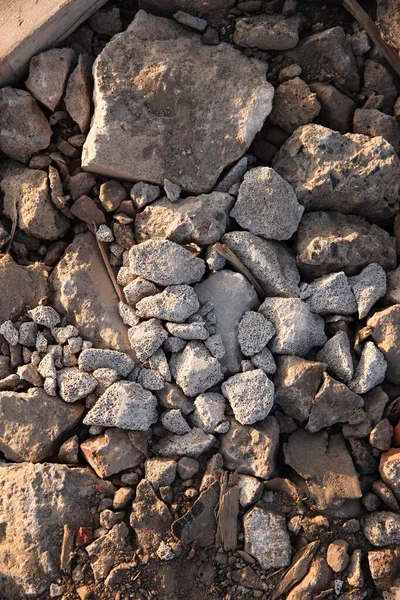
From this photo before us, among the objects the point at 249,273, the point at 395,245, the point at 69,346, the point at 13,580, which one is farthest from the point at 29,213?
the point at 395,245

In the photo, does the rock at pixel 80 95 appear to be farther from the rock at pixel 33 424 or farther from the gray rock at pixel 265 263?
the rock at pixel 33 424

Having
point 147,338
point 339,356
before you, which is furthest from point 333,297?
point 147,338

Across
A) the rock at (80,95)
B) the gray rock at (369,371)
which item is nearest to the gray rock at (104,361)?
the gray rock at (369,371)

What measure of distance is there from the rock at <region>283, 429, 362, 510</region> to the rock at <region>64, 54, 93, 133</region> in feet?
6.86

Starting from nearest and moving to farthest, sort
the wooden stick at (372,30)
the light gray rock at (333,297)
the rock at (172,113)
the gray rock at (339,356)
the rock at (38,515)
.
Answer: the rock at (38,515)
the gray rock at (339,356)
the light gray rock at (333,297)
the rock at (172,113)
the wooden stick at (372,30)

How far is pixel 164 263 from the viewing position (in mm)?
3027

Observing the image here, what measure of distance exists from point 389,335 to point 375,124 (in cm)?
121

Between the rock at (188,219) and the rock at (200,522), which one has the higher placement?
the rock at (188,219)

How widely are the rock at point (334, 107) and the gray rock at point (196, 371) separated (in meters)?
1.51

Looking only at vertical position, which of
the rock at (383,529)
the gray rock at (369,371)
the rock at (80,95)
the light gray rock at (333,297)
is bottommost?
the rock at (383,529)

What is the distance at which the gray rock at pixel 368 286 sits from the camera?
3.06m

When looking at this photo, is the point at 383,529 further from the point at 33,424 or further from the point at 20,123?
the point at 20,123

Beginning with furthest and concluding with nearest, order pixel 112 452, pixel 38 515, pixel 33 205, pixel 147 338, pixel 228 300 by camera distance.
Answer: pixel 33 205 < pixel 228 300 < pixel 147 338 < pixel 112 452 < pixel 38 515

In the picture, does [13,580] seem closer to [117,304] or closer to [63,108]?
[117,304]
